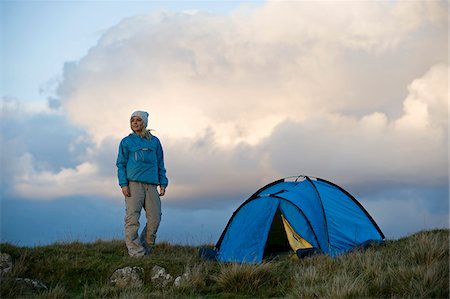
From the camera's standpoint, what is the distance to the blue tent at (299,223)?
10414 mm

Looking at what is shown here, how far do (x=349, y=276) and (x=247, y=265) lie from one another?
5.06ft

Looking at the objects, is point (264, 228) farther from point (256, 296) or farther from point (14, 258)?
point (14, 258)

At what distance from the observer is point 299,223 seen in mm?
10578

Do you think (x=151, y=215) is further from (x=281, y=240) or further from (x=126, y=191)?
(x=281, y=240)

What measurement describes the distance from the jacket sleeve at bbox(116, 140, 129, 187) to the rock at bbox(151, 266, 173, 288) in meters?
2.08

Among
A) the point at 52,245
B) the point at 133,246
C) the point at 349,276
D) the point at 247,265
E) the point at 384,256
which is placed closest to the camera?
the point at 349,276

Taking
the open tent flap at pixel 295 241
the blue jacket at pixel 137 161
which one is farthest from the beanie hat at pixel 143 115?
the open tent flap at pixel 295 241

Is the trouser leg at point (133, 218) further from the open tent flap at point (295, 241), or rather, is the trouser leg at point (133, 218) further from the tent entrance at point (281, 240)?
the open tent flap at point (295, 241)

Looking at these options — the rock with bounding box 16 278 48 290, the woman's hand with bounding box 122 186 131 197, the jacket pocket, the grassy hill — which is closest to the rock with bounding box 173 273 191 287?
the grassy hill

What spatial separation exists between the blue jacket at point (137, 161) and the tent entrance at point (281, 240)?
2.78 m

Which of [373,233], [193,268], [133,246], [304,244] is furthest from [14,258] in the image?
[373,233]

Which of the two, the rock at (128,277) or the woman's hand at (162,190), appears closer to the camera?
the rock at (128,277)

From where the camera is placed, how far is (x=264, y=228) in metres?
10.5

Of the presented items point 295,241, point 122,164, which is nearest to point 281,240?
point 295,241
